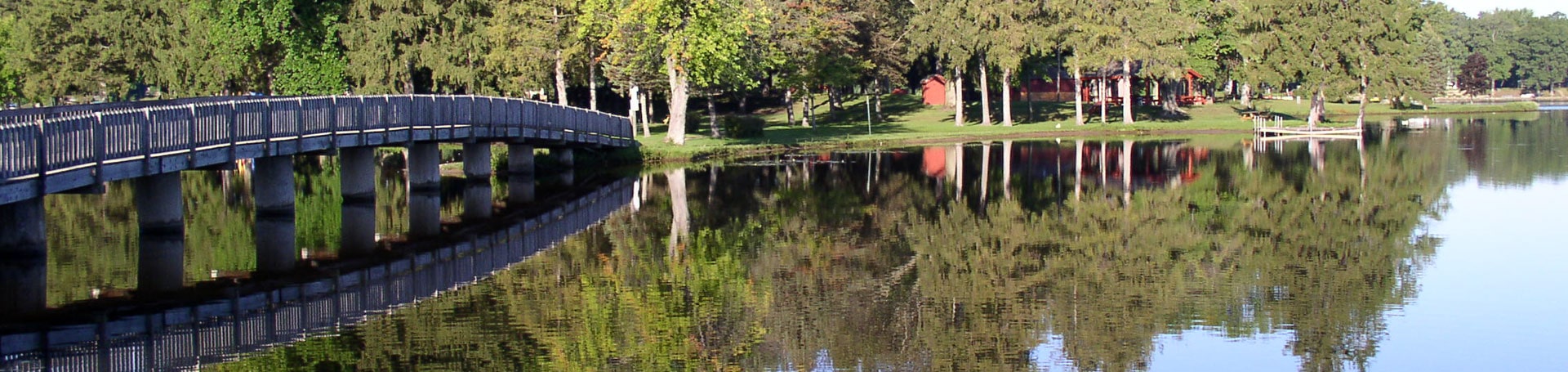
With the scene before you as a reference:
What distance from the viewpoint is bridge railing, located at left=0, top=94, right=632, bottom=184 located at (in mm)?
23312

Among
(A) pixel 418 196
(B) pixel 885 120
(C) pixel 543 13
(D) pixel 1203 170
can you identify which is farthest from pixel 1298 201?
(B) pixel 885 120

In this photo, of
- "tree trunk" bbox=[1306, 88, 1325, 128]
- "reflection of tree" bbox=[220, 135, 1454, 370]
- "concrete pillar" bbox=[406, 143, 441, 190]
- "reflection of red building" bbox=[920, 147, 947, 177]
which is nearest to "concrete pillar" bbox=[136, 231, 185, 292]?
"reflection of tree" bbox=[220, 135, 1454, 370]

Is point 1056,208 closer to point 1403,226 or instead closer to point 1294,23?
point 1403,226

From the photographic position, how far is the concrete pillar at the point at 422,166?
133ft

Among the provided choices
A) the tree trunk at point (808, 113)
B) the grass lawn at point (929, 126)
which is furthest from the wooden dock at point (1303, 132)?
the tree trunk at point (808, 113)

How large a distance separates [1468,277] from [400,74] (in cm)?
4885

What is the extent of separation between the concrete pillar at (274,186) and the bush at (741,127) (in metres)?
31.5

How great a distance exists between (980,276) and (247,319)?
10.8 metres

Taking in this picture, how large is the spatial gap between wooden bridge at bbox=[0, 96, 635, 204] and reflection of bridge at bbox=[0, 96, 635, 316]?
2 cm

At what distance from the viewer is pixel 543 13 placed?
58219 mm

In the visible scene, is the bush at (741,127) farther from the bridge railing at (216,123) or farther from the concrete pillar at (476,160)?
the concrete pillar at (476,160)

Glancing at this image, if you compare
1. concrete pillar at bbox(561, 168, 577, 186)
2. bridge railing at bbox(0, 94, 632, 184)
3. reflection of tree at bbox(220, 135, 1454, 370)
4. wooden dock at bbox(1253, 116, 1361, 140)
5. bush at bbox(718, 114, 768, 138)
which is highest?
bridge railing at bbox(0, 94, 632, 184)

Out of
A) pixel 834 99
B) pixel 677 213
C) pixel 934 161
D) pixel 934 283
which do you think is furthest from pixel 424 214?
pixel 834 99

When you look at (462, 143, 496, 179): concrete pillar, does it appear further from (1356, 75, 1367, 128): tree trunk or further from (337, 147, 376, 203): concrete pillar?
(1356, 75, 1367, 128): tree trunk
